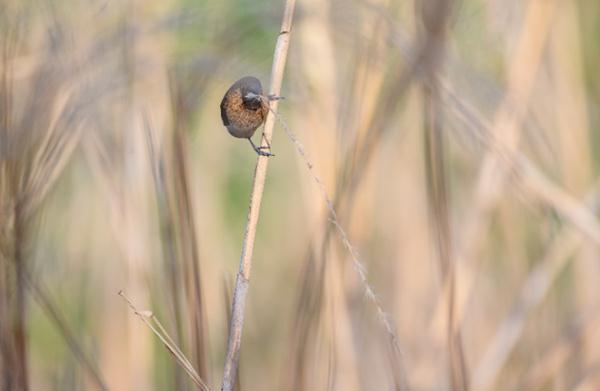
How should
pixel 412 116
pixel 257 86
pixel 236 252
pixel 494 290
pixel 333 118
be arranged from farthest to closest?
pixel 236 252, pixel 494 290, pixel 412 116, pixel 333 118, pixel 257 86

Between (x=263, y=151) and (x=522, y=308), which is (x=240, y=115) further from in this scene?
(x=522, y=308)

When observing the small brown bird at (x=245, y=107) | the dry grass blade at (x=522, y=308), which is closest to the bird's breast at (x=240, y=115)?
the small brown bird at (x=245, y=107)

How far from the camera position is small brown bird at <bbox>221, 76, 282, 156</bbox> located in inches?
25.6

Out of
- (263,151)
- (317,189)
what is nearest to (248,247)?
(263,151)

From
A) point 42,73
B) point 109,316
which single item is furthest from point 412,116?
point 42,73

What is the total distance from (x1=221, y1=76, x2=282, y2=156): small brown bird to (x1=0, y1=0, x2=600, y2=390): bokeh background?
6 cm

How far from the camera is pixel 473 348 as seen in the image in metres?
1.65

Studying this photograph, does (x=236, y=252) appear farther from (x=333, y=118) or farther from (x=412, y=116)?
(x=333, y=118)

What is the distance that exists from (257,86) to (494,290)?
4.43 feet

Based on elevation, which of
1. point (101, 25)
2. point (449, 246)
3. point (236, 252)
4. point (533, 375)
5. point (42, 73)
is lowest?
point (533, 375)

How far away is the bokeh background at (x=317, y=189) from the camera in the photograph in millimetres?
749

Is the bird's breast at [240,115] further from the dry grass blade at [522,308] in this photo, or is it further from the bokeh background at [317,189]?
the dry grass blade at [522,308]

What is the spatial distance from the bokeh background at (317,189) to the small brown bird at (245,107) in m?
0.06

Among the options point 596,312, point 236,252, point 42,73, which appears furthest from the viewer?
point 236,252
